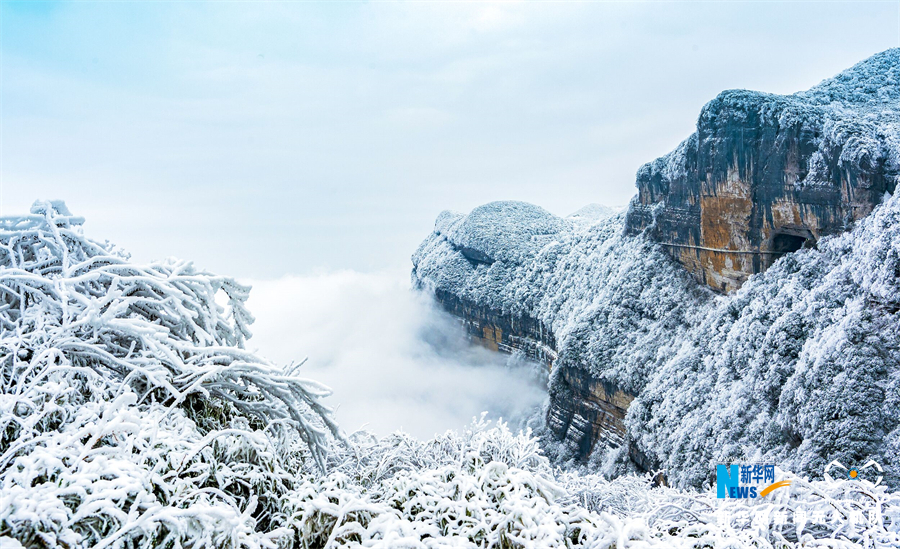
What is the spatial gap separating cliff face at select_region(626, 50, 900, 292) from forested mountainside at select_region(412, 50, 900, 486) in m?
0.06

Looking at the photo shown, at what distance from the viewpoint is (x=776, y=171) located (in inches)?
821

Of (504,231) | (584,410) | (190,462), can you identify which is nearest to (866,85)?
(584,410)

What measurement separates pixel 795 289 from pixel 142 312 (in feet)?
69.8

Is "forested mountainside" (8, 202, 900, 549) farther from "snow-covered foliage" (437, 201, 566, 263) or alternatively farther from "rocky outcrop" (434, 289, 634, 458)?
"snow-covered foliage" (437, 201, 566, 263)

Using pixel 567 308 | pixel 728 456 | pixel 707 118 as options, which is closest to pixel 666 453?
pixel 728 456

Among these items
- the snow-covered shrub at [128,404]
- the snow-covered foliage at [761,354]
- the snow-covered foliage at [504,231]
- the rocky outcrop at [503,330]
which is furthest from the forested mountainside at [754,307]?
the snow-covered shrub at [128,404]

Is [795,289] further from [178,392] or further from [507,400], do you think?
[507,400]

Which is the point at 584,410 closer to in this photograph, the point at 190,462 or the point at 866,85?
the point at 866,85

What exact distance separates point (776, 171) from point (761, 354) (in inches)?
291

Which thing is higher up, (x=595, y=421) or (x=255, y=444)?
(x=255, y=444)

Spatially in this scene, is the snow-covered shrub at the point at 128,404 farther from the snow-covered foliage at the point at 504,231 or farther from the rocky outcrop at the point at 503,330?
the snow-covered foliage at the point at 504,231

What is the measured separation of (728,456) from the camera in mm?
17062

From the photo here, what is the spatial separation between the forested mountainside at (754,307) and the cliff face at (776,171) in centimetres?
6

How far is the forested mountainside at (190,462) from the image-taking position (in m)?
2.11
